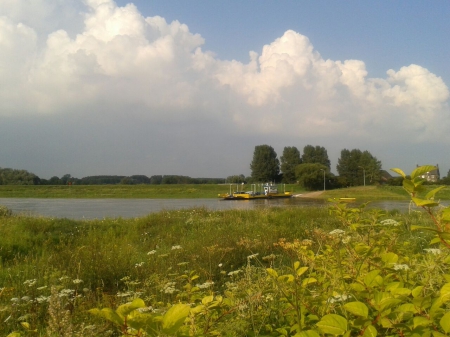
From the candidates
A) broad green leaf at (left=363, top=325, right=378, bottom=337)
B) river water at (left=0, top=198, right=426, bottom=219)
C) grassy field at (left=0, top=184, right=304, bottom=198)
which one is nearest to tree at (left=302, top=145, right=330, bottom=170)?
grassy field at (left=0, top=184, right=304, bottom=198)

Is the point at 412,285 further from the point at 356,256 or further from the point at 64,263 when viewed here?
the point at 64,263

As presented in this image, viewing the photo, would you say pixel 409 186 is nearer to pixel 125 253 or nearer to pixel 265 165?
pixel 125 253

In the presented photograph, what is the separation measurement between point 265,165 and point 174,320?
8327 cm

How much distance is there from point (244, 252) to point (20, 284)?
3710 millimetres

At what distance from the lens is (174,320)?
39.4 inches

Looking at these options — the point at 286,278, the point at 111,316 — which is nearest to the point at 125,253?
the point at 286,278

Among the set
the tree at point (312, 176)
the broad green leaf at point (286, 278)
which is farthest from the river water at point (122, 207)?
the tree at point (312, 176)

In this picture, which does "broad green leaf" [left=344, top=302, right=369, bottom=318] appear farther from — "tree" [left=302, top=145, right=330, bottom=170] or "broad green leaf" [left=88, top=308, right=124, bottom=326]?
"tree" [left=302, top=145, right=330, bottom=170]

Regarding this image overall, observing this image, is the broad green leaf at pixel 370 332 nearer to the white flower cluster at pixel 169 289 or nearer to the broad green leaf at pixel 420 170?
Answer: the broad green leaf at pixel 420 170

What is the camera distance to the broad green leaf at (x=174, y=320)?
990mm

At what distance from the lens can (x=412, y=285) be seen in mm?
1647

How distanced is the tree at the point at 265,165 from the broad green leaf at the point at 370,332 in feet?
270

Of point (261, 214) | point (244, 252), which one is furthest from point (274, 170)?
point (244, 252)

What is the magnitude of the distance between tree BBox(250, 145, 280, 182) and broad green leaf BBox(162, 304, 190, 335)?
82.6m
